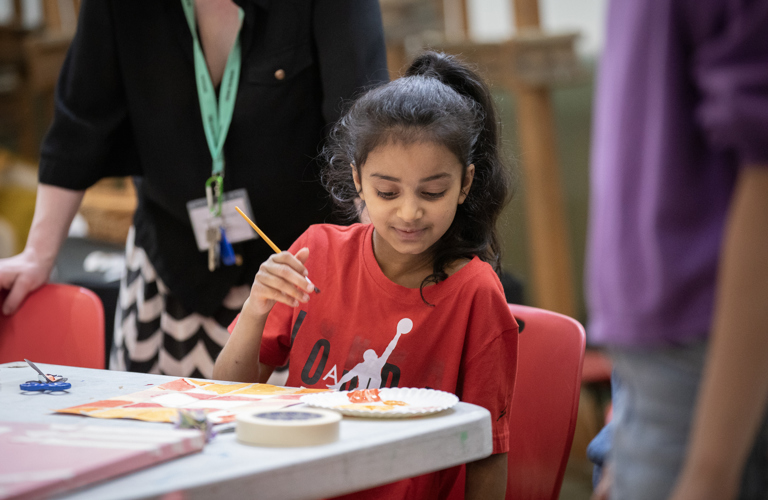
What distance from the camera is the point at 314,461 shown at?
72 centimetres

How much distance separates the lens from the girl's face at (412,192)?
125 centimetres

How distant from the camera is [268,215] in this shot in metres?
1.60

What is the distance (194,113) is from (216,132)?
0.24 ft

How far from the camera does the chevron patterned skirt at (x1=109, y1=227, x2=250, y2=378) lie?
5.42 ft

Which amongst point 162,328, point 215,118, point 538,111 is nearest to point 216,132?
point 215,118

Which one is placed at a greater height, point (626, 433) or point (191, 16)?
point (191, 16)

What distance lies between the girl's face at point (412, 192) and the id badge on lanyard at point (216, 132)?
16.5 inches

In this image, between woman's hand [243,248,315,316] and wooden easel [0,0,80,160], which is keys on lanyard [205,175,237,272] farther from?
wooden easel [0,0,80,160]

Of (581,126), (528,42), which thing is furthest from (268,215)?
(581,126)

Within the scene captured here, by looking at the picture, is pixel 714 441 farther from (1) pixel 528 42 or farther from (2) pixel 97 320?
(1) pixel 528 42

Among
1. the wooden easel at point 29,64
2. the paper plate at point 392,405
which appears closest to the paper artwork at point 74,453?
the paper plate at point 392,405

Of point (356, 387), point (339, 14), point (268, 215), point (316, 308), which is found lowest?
point (356, 387)

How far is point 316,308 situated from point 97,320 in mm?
499

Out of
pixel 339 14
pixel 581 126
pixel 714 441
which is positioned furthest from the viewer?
pixel 581 126
